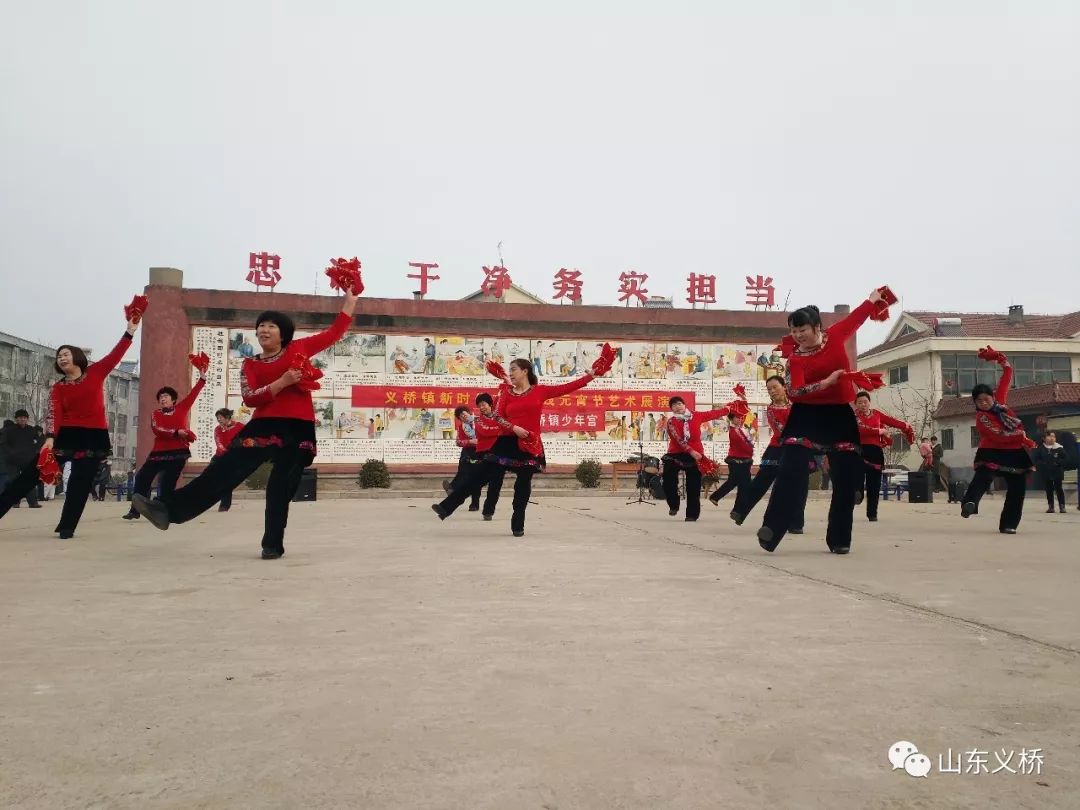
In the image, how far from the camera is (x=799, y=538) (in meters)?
7.75

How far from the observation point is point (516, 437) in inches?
324

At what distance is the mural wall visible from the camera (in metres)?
24.6

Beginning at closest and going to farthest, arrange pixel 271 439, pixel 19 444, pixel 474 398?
pixel 271 439
pixel 19 444
pixel 474 398

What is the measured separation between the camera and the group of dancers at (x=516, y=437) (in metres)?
5.86

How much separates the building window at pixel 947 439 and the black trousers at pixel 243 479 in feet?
122

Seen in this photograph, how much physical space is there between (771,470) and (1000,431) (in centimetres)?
234

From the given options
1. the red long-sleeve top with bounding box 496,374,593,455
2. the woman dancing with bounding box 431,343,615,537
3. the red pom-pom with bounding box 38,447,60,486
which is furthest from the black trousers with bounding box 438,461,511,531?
the red pom-pom with bounding box 38,447,60,486

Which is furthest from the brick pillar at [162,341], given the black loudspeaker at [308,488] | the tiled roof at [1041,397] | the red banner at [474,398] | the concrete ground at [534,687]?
the tiled roof at [1041,397]

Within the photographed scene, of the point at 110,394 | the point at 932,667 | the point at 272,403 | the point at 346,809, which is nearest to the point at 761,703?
the point at 932,667

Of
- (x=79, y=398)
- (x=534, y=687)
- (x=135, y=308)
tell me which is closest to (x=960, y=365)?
(x=135, y=308)

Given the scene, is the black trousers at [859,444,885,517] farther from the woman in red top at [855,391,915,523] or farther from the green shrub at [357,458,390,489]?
the green shrub at [357,458,390,489]

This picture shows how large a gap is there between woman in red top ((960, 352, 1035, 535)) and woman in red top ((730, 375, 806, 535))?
1.93 m

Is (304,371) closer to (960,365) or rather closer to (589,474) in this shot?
(589,474)

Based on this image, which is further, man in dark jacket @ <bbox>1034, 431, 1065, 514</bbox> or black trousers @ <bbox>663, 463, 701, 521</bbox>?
man in dark jacket @ <bbox>1034, 431, 1065, 514</bbox>
